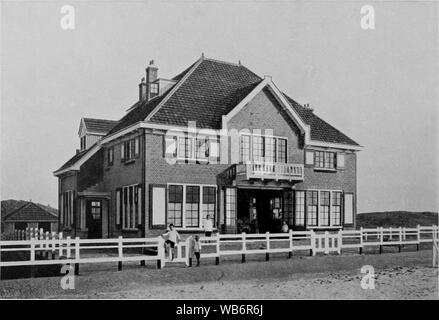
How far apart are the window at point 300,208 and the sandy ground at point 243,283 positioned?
24.8 feet

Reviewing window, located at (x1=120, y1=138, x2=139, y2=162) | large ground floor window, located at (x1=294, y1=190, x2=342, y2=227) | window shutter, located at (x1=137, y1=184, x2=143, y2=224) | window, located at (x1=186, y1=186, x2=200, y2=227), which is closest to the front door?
window, located at (x1=120, y1=138, x2=139, y2=162)

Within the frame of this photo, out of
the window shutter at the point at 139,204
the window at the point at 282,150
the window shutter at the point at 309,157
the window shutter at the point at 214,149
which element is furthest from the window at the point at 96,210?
the window shutter at the point at 309,157

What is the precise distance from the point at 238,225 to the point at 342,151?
7.59 m

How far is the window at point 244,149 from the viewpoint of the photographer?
2452cm

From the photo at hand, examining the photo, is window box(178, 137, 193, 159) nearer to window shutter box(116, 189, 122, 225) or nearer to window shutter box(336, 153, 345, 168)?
window shutter box(116, 189, 122, 225)

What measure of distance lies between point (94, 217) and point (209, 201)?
7308 millimetres

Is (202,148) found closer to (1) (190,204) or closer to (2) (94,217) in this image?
(1) (190,204)

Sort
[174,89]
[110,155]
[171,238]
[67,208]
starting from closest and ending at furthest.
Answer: [171,238] < [174,89] < [110,155] < [67,208]

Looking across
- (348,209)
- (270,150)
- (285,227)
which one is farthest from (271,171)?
(348,209)

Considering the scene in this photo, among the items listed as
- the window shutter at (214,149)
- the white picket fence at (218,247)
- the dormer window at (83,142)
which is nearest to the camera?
the white picket fence at (218,247)

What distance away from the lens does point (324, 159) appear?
28250 millimetres

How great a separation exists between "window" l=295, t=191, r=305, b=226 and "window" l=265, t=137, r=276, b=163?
8.43ft

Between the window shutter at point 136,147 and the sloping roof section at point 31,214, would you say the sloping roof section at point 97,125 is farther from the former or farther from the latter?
the window shutter at point 136,147
